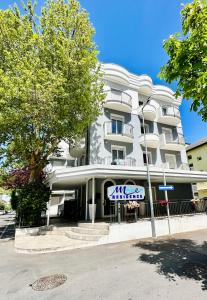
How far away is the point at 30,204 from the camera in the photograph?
1302 centimetres

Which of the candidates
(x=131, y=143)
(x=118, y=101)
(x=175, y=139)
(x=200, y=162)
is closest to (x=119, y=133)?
(x=131, y=143)

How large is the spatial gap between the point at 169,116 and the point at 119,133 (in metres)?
7.36

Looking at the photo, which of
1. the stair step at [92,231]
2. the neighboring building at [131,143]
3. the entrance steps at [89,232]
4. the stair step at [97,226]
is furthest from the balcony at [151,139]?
the stair step at [92,231]

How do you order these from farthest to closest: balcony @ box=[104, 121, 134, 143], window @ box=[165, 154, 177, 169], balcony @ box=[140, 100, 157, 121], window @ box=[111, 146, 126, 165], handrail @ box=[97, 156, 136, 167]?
1. window @ box=[165, 154, 177, 169]
2. balcony @ box=[140, 100, 157, 121]
3. window @ box=[111, 146, 126, 165]
4. balcony @ box=[104, 121, 134, 143]
5. handrail @ box=[97, 156, 136, 167]

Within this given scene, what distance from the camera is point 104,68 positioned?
19.8 m

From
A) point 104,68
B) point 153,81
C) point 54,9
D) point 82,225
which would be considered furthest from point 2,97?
point 153,81

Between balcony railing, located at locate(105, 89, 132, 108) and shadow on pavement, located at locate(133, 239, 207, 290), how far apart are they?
13.5m

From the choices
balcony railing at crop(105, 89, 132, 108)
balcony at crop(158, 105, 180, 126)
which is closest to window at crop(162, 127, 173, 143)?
balcony at crop(158, 105, 180, 126)

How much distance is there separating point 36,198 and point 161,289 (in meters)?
10.6

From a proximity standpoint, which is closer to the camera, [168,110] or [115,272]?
[115,272]

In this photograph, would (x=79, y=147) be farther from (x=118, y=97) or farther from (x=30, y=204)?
(x=30, y=204)

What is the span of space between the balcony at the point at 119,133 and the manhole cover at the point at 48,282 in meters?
12.9

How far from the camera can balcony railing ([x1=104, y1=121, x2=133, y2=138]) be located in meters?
17.8

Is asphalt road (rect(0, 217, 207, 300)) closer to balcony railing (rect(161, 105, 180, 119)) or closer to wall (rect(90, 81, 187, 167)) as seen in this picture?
wall (rect(90, 81, 187, 167))
